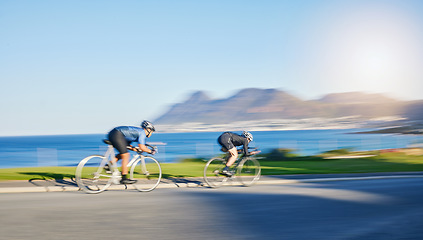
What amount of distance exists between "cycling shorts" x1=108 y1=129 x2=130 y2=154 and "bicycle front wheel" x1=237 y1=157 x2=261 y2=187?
3493 millimetres

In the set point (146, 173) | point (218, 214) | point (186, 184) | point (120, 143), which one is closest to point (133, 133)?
point (120, 143)

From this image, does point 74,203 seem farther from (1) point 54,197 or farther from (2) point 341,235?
(2) point 341,235

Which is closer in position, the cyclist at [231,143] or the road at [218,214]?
the road at [218,214]

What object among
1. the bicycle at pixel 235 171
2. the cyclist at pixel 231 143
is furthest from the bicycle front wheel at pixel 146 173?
the cyclist at pixel 231 143

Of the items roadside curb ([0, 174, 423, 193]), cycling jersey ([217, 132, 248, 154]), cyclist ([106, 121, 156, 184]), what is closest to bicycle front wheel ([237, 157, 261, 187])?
roadside curb ([0, 174, 423, 193])

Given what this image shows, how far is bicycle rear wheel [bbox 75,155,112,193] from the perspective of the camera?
1123 cm

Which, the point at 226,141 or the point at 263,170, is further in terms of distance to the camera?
the point at 263,170

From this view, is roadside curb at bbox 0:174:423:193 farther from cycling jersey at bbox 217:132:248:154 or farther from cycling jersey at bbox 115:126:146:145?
cycling jersey at bbox 115:126:146:145

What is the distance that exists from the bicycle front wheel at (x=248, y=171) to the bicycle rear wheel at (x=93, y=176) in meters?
3.73

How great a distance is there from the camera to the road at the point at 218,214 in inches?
259

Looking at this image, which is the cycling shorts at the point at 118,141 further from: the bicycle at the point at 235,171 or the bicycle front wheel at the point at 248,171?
the bicycle front wheel at the point at 248,171

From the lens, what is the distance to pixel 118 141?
11242mm

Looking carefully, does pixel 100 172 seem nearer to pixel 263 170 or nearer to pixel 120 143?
pixel 120 143

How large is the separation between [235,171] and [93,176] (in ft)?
13.0
